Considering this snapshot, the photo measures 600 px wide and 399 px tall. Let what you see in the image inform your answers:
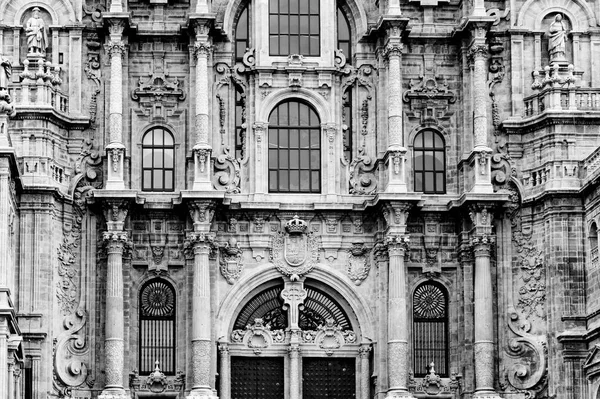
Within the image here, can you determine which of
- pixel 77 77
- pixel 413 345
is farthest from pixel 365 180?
pixel 77 77

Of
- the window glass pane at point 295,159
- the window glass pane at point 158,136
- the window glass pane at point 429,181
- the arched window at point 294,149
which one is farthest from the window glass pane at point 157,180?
the window glass pane at point 429,181

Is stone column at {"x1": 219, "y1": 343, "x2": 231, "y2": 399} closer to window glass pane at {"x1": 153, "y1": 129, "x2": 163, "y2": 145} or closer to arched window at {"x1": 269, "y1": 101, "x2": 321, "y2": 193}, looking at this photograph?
arched window at {"x1": 269, "y1": 101, "x2": 321, "y2": 193}

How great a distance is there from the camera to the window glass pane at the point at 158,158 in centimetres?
5347

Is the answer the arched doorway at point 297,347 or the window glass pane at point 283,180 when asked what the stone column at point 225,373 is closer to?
the arched doorway at point 297,347

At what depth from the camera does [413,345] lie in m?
52.8

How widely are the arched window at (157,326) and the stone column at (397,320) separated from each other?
5.87m

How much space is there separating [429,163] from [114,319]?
9.79m

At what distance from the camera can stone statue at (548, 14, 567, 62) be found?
5322 cm

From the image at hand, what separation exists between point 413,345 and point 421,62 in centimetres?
792

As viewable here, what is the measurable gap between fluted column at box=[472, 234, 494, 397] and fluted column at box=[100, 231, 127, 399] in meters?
9.35

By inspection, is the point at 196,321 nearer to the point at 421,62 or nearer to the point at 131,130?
the point at 131,130

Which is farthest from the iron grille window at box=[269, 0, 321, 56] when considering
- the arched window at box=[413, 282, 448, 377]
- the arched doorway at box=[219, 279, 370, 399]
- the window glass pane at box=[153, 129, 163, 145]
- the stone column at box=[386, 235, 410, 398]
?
the arched window at box=[413, 282, 448, 377]

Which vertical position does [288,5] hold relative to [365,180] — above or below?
above

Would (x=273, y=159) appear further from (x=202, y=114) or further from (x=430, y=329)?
(x=430, y=329)
